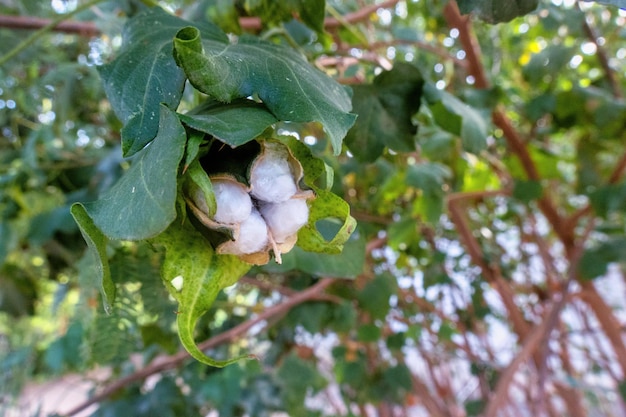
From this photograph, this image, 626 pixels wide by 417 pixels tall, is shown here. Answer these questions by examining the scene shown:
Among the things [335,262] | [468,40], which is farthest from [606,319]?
[335,262]

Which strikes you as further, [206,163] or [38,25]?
[38,25]

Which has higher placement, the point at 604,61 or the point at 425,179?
the point at 604,61

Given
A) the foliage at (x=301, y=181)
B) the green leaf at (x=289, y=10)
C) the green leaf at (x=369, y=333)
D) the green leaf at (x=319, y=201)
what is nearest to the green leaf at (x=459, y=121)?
the foliage at (x=301, y=181)

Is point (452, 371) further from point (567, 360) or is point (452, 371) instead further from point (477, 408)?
point (477, 408)

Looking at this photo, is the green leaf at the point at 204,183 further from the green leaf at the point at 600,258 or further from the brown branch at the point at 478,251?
the green leaf at the point at 600,258

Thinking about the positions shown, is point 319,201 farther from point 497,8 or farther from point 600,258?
point 600,258
